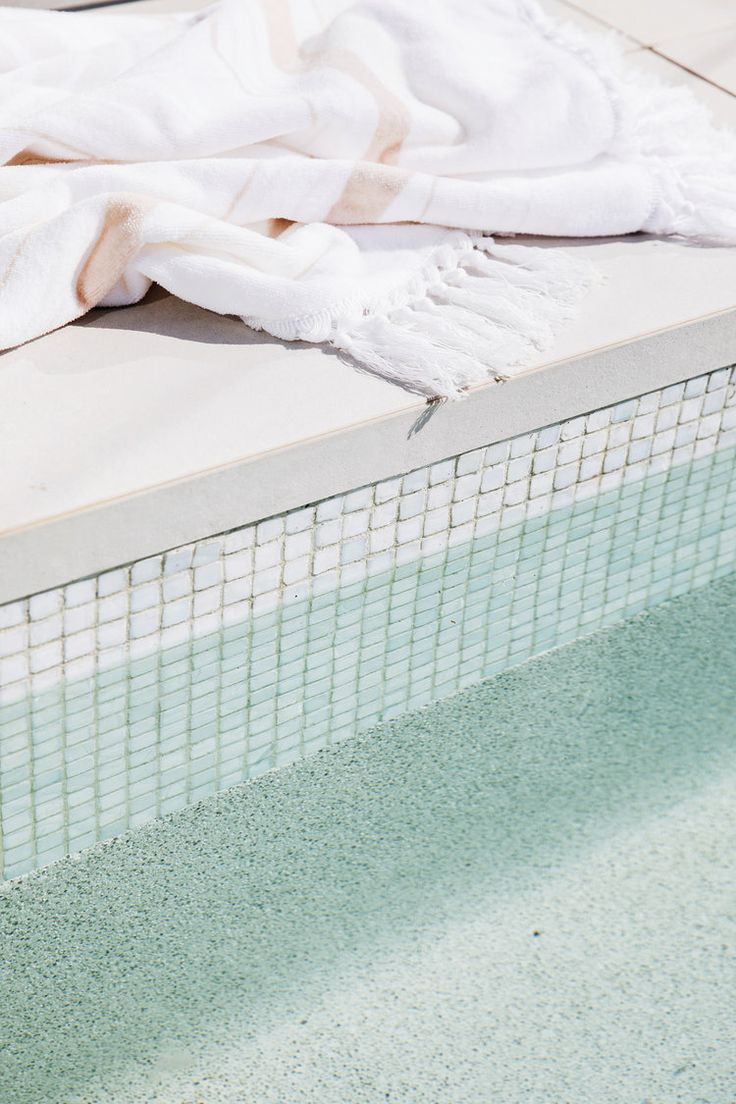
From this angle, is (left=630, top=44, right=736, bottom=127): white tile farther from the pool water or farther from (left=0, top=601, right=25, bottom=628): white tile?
(left=0, top=601, right=25, bottom=628): white tile

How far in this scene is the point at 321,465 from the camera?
112cm

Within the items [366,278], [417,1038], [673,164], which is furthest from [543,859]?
[673,164]

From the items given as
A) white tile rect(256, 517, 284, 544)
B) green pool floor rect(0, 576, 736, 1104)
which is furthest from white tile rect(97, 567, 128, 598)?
green pool floor rect(0, 576, 736, 1104)

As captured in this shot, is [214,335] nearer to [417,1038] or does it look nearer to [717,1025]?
[417,1038]

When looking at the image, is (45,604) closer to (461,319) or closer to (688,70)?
(461,319)

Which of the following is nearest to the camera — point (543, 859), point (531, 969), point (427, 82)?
point (531, 969)

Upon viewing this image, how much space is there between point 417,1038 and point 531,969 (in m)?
0.13

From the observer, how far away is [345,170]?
130 centimetres

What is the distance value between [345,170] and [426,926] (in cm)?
74

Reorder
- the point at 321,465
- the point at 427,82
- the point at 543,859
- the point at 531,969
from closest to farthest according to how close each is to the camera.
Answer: the point at 321,465 → the point at 531,969 → the point at 543,859 → the point at 427,82

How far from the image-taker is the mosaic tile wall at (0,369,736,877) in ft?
3.69

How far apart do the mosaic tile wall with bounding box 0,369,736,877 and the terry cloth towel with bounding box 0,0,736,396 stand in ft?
0.51

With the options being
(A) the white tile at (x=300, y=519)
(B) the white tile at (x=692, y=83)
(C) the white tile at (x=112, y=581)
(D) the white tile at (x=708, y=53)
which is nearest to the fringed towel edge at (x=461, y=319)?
(A) the white tile at (x=300, y=519)

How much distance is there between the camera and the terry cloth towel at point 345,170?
1188 mm
